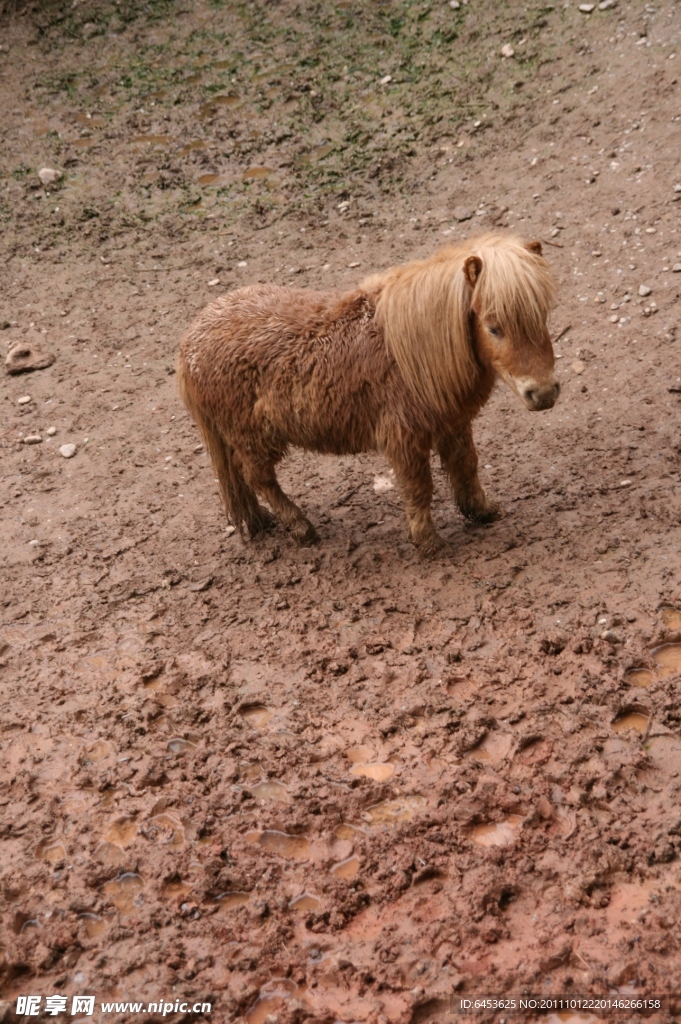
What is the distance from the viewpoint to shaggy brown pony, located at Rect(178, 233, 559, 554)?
3.62m

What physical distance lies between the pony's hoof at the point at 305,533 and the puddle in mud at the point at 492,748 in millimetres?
1628

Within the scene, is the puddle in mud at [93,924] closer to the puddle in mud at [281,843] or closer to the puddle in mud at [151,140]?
the puddle in mud at [281,843]

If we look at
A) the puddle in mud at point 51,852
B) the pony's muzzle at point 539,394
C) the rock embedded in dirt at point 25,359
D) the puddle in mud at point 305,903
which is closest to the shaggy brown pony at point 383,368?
the pony's muzzle at point 539,394

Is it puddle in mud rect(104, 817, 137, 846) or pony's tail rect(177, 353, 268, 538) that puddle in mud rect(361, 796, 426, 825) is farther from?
pony's tail rect(177, 353, 268, 538)

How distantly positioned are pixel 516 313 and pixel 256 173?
17.2ft

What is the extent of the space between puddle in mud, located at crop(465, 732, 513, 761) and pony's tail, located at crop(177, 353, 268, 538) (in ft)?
6.32

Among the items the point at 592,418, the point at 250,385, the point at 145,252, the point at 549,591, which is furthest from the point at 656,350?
the point at 145,252

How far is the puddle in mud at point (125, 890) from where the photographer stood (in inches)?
119

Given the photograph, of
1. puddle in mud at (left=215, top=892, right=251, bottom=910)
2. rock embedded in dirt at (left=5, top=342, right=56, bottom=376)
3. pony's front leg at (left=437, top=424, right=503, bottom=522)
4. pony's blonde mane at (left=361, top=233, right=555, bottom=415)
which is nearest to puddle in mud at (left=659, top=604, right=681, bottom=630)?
pony's front leg at (left=437, top=424, right=503, bottom=522)

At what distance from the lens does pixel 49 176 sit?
27.4ft

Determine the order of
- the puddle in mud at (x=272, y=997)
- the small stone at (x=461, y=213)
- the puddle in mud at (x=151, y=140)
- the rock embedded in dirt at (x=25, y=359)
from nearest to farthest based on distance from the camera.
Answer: the puddle in mud at (x=272, y=997) < the rock embedded in dirt at (x=25, y=359) < the small stone at (x=461, y=213) < the puddle in mud at (x=151, y=140)

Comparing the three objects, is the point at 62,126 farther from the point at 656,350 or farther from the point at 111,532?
the point at 656,350

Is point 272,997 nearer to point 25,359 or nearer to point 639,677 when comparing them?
point 639,677

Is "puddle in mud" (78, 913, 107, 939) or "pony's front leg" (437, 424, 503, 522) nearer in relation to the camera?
"puddle in mud" (78, 913, 107, 939)
